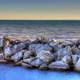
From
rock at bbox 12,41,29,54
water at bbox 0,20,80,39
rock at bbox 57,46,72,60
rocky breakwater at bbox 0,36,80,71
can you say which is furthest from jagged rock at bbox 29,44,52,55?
water at bbox 0,20,80,39

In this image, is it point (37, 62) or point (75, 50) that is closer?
point (37, 62)

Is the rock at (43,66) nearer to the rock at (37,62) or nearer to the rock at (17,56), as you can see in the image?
the rock at (37,62)

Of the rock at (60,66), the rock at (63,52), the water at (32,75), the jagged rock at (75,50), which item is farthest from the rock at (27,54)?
the jagged rock at (75,50)

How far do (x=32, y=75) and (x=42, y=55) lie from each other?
437 mm

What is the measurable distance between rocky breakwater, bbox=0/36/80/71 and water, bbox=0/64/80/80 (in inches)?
4.9

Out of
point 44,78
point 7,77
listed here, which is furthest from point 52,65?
point 7,77

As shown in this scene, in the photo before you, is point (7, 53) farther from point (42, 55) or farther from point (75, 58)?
point (75, 58)

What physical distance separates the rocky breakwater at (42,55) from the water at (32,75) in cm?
12

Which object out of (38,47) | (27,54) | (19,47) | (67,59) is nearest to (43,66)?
(67,59)

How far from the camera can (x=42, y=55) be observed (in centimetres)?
524

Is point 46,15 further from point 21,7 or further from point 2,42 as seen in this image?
point 2,42

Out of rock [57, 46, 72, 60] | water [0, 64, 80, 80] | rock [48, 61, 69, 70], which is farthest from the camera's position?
rock [57, 46, 72, 60]

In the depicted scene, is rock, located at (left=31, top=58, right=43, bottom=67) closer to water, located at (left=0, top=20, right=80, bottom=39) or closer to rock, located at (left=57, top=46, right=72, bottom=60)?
rock, located at (left=57, top=46, right=72, bottom=60)

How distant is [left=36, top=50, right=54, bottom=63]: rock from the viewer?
517 centimetres
